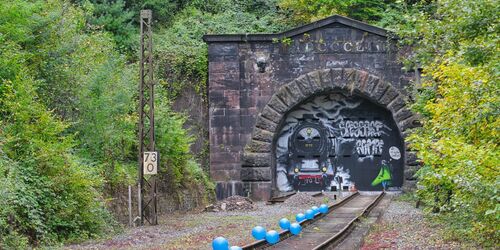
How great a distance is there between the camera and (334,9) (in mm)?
33875

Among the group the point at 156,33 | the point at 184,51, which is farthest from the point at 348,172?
the point at 156,33

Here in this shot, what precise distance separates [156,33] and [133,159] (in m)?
13.8

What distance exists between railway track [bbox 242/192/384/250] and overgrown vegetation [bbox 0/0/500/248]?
7.33ft

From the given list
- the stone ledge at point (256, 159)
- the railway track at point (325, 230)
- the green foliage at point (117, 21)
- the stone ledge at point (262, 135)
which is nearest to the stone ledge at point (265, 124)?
the stone ledge at point (262, 135)

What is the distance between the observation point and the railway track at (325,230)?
14.8 meters

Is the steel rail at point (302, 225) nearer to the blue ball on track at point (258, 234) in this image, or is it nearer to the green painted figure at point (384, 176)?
the blue ball on track at point (258, 234)

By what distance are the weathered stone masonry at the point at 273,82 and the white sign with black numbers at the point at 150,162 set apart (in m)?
11.0

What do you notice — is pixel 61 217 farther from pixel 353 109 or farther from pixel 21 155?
pixel 353 109

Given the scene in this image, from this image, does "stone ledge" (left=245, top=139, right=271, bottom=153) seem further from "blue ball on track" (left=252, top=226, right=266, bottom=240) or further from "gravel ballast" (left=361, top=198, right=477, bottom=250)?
"blue ball on track" (left=252, top=226, right=266, bottom=240)

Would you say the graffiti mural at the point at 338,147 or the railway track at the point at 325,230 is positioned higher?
the graffiti mural at the point at 338,147

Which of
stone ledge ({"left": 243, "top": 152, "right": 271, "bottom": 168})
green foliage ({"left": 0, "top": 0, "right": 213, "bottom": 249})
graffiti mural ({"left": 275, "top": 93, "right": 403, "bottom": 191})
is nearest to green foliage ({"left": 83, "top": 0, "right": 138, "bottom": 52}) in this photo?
green foliage ({"left": 0, "top": 0, "right": 213, "bottom": 249})

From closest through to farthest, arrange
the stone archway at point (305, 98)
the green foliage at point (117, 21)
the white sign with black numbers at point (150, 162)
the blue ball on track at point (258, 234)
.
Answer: the blue ball on track at point (258, 234)
the white sign with black numbers at point (150, 162)
the stone archway at point (305, 98)
the green foliage at point (117, 21)

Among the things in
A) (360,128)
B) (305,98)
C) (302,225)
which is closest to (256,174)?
(305,98)

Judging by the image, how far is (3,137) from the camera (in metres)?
14.5
